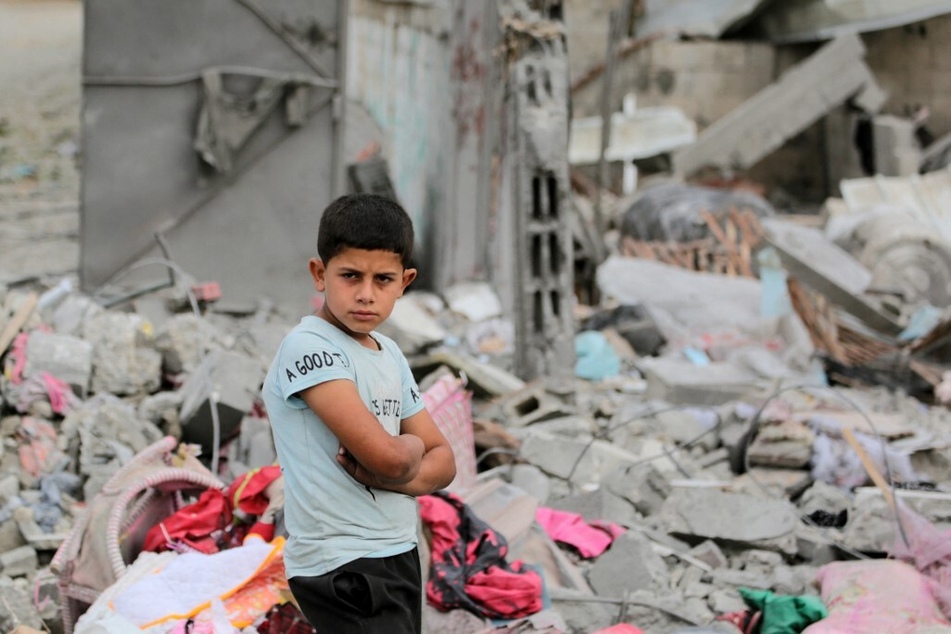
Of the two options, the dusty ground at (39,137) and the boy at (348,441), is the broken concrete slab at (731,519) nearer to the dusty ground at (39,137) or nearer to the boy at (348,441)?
the boy at (348,441)

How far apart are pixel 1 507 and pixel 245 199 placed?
3.76 m

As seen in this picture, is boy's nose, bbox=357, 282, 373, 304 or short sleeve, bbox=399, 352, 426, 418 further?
short sleeve, bbox=399, 352, 426, 418

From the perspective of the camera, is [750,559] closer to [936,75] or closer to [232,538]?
[232,538]

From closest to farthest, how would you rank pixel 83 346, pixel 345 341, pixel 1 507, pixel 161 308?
1. pixel 345 341
2. pixel 1 507
3. pixel 83 346
4. pixel 161 308

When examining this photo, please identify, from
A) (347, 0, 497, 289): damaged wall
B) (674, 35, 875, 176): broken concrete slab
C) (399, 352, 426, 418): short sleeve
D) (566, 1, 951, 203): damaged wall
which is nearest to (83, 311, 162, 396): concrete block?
(399, 352, 426, 418): short sleeve

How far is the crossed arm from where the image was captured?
2236mm

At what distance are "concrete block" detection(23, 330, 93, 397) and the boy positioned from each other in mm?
3454

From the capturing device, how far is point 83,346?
5.57 metres

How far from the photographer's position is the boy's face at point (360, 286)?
2316 millimetres

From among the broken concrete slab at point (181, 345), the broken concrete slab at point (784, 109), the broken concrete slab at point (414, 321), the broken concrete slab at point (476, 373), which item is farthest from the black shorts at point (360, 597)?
the broken concrete slab at point (784, 109)

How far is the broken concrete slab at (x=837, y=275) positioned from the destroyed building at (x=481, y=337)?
0.10ft

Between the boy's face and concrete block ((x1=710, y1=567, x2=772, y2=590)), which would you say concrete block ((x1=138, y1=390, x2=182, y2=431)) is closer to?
concrete block ((x1=710, y1=567, x2=772, y2=590))

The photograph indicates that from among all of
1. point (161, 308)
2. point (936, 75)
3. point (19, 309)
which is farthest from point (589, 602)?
point (936, 75)

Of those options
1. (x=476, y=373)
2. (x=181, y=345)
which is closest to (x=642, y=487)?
(x=476, y=373)
